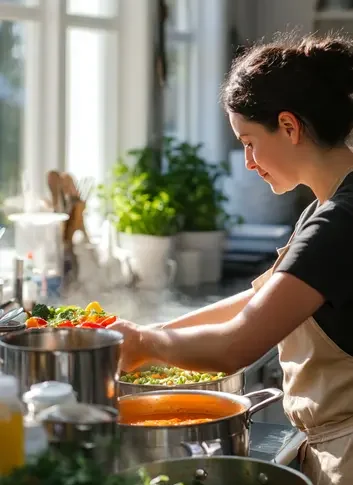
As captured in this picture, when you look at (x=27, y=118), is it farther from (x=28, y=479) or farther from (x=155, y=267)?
(x=28, y=479)

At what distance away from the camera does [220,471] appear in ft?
4.65

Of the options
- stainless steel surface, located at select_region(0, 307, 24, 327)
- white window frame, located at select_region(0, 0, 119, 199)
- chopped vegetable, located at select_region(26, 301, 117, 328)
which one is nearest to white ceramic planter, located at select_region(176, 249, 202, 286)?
white window frame, located at select_region(0, 0, 119, 199)

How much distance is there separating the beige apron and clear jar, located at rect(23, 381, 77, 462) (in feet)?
1.99

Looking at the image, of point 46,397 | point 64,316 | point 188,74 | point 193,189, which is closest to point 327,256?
point 46,397

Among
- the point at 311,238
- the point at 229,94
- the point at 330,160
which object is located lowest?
the point at 311,238

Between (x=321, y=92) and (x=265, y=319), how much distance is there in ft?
1.36

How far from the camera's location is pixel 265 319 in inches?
63.6

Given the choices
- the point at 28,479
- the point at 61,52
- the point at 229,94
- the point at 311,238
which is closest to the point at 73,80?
the point at 61,52

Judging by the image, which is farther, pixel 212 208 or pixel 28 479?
pixel 212 208

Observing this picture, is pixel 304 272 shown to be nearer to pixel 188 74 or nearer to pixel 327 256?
pixel 327 256

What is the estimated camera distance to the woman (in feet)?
5.32

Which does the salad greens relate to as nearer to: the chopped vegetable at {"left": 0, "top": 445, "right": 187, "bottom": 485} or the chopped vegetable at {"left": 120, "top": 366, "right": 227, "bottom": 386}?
the chopped vegetable at {"left": 0, "top": 445, "right": 187, "bottom": 485}

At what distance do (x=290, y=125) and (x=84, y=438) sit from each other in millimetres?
761

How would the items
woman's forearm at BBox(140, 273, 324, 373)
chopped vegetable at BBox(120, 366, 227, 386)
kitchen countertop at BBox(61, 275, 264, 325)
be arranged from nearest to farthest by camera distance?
woman's forearm at BBox(140, 273, 324, 373), chopped vegetable at BBox(120, 366, 227, 386), kitchen countertop at BBox(61, 275, 264, 325)
